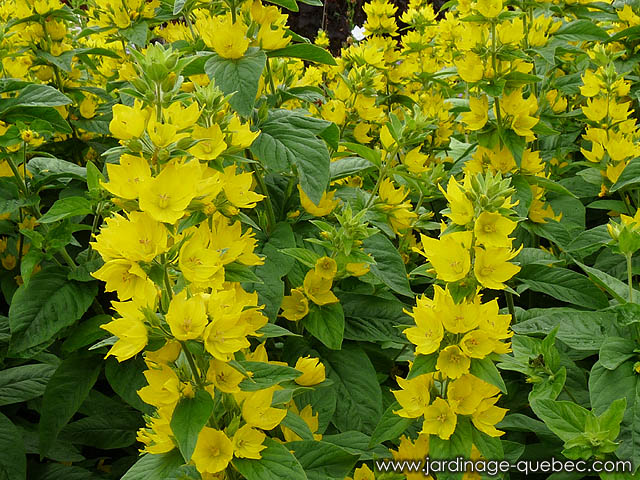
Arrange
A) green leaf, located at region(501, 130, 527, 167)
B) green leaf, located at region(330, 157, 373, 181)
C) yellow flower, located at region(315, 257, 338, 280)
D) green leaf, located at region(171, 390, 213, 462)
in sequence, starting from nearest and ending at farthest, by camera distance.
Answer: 1. green leaf, located at region(171, 390, 213, 462)
2. yellow flower, located at region(315, 257, 338, 280)
3. green leaf, located at region(330, 157, 373, 181)
4. green leaf, located at region(501, 130, 527, 167)

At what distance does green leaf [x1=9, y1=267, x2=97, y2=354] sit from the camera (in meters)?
1.62

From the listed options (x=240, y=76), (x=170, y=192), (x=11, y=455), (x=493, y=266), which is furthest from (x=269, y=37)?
(x=11, y=455)

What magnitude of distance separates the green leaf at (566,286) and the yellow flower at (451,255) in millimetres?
703

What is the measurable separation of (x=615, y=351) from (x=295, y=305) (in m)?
0.83

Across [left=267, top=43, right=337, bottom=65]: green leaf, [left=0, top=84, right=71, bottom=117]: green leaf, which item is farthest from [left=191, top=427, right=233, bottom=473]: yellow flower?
[left=0, top=84, right=71, bottom=117]: green leaf

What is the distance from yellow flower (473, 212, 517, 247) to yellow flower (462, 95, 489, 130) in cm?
93

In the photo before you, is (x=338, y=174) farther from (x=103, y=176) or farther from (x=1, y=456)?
(x=1, y=456)

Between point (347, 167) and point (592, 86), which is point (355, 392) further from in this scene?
point (592, 86)

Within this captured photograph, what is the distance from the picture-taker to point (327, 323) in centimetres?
159

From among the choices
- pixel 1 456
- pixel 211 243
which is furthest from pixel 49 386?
pixel 211 243

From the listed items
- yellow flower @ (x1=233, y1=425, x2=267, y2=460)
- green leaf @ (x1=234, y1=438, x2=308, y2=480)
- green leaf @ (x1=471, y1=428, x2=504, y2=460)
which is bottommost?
green leaf @ (x1=471, y1=428, x2=504, y2=460)

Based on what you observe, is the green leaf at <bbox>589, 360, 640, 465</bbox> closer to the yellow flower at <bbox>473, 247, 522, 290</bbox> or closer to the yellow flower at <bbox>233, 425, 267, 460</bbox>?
the yellow flower at <bbox>473, 247, 522, 290</bbox>

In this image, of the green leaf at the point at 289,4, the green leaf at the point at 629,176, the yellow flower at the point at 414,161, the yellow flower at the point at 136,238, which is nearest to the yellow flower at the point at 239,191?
the yellow flower at the point at 136,238

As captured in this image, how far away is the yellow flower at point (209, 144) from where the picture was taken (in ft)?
4.18
